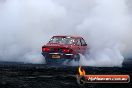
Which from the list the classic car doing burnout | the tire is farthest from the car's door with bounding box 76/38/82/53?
the tire

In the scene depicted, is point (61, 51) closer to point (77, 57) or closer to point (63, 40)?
point (77, 57)

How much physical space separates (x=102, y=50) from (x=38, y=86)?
15297 millimetres

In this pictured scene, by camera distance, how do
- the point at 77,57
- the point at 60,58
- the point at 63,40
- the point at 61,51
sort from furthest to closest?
the point at 63,40, the point at 77,57, the point at 60,58, the point at 61,51

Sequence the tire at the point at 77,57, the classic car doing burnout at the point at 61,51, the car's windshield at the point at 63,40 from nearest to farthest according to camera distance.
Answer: the classic car doing burnout at the point at 61,51 → the tire at the point at 77,57 → the car's windshield at the point at 63,40

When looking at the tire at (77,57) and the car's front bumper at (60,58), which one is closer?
the car's front bumper at (60,58)

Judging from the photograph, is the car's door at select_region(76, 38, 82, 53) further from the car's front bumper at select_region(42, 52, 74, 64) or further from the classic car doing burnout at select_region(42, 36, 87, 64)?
A: the car's front bumper at select_region(42, 52, 74, 64)

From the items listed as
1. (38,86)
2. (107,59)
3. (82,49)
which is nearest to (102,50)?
(107,59)

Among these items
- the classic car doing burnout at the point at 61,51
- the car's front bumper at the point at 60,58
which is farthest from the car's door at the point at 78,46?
the car's front bumper at the point at 60,58

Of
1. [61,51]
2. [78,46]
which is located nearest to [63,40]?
[78,46]

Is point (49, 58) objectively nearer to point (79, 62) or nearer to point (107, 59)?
point (79, 62)

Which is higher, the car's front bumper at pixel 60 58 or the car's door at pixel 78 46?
the car's door at pixel 78 46

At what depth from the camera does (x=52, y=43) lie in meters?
24.4

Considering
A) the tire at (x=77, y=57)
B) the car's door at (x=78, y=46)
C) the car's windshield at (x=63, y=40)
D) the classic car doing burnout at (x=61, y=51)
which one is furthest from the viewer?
the car's windshield at (x=63, y=40)

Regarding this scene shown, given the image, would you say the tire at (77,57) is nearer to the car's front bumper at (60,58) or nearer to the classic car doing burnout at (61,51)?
the classic car doing burnout at (61,51)
